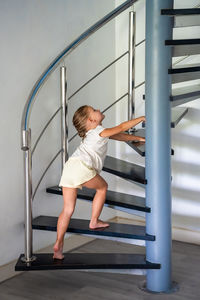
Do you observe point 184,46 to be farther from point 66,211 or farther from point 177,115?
point 66,211

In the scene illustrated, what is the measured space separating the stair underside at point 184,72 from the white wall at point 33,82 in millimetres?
1191

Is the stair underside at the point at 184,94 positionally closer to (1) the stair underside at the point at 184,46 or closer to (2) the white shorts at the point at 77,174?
(1) the stair underside at the point at 184,46

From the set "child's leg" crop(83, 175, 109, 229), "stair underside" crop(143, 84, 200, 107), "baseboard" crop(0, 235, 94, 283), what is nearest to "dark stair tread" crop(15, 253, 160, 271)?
"child's leg" crop(83, 175, 109, 229)

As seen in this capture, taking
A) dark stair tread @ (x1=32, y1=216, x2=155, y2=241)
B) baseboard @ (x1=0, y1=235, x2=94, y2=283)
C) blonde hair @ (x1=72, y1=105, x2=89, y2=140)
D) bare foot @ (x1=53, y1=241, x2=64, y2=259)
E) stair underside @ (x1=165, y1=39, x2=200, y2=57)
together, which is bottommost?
baseboard @ (x1=0, y1=235, x2=94, y2=283)

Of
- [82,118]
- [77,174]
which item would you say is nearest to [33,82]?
[82,118]

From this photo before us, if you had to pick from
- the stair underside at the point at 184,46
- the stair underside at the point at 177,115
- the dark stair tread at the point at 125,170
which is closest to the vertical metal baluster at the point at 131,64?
the stair underside at the point at 177,115

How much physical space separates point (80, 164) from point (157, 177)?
0.56m

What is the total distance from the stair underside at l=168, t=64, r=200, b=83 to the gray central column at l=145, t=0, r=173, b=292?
2.6 inches

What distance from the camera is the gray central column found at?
3639 mm

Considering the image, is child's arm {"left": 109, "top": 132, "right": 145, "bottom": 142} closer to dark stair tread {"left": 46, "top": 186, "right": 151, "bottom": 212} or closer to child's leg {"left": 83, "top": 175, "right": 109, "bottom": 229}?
child's leg {"left": 83, "top": 175, "right": 109, "bottom": 229}

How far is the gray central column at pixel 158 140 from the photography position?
3.64 metres

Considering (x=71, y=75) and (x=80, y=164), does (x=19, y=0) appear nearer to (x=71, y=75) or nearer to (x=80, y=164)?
(x=71, y=75)

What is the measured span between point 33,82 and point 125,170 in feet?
3.49

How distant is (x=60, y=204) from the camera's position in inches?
186
